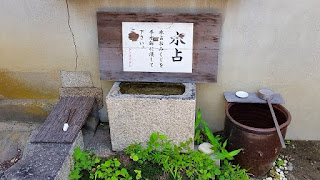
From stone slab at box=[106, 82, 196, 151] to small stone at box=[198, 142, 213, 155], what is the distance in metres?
0.32

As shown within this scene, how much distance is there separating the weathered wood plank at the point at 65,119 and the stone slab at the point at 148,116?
47 centimetres

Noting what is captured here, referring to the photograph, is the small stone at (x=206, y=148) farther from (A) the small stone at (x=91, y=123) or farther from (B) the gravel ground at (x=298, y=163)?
(A) the small stone at (x=91, y=123)

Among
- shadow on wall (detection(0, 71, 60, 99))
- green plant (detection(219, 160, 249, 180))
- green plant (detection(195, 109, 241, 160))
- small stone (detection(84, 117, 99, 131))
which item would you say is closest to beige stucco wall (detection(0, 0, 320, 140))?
shadow on wall (detection(0, 71, 60, 99))

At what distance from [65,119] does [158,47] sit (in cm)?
144

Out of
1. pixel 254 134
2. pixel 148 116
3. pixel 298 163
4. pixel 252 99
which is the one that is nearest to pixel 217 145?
pixel 254 134

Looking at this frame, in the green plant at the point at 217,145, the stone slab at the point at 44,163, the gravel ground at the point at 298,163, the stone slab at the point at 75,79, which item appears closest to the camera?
the stone slab at the point at 44,163

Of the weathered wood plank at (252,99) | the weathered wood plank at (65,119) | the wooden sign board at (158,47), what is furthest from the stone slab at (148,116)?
the weathered wood plank at (252,99)

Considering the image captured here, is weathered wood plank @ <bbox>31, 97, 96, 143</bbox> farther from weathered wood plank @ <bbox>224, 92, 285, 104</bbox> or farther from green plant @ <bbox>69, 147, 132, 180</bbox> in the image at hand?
weathered wood plank @ <bbox>224, 92, 285, 104</bbox>

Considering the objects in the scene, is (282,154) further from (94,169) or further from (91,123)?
(91,123)

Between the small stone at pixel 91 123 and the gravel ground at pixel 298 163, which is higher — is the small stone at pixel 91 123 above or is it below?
above

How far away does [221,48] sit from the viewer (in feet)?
12.5

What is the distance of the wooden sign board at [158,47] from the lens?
3590mm

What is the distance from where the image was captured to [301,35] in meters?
3.66

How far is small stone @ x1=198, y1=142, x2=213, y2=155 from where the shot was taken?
3723mm
